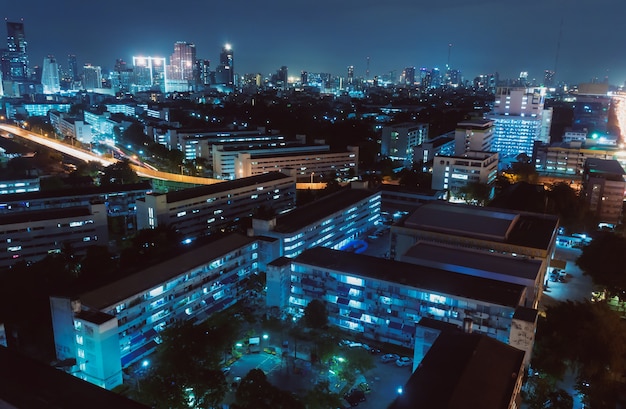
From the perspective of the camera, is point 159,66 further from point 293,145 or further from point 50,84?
point 293,145

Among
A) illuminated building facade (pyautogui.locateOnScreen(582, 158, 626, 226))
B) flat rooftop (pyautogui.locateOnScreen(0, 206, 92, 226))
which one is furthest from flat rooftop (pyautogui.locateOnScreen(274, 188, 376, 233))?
illuminated building facade (pyautogui.locateOnScreen(582, 158, 626, 226))

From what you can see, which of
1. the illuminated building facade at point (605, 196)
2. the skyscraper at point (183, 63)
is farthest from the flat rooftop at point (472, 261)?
the skyscraper at point (183, 63)

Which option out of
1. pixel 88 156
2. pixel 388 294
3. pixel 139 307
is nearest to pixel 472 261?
pixel 388 294

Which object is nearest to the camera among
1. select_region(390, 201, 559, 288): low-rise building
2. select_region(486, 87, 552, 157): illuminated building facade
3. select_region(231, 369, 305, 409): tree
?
select_region(231, 369, 305, 409): tree

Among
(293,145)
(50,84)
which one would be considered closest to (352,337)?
(293,145)

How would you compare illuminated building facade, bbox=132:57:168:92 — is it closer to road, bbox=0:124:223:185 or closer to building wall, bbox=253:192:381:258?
road, bbox=0:124:223:185

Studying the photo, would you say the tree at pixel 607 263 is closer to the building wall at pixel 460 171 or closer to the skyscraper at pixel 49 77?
the building wall at pixel 460 171
